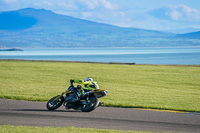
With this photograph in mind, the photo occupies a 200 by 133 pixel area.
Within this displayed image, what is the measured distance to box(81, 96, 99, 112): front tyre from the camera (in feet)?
49.3

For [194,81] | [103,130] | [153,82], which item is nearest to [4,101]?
[103,130]

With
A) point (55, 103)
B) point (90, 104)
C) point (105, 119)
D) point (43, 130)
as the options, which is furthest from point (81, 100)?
point (43, 130)

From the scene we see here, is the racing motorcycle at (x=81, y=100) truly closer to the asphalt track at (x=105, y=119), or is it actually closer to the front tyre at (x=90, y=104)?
the front tyre at (x=90, y=104)

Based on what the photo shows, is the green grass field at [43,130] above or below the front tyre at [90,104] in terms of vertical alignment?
below

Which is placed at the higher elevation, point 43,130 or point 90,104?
point 90,104

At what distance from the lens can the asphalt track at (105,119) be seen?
1230 centimetres

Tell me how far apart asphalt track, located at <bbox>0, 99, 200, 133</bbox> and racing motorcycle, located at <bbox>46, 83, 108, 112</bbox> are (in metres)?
0.26

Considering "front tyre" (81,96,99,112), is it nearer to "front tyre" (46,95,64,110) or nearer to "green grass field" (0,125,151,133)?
"front tyre" (46,95,64,110)

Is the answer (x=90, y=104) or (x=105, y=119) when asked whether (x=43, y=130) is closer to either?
(x=105, y=119)

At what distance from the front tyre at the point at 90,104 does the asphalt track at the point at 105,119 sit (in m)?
0.21

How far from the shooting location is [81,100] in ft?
50.9

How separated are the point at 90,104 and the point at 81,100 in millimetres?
478

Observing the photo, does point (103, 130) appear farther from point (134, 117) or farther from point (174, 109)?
point (174, 109)

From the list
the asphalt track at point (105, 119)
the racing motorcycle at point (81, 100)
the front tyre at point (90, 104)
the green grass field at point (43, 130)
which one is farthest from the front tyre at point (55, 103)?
the green grass field at point (43, 130)
